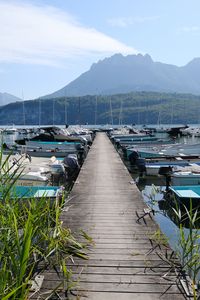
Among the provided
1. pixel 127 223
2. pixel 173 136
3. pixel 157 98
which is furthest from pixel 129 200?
pixel 157 98

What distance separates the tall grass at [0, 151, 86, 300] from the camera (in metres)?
3.45

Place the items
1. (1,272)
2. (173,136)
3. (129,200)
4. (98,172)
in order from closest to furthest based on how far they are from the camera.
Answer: (1,272) < (129,200) < (98,172) < (173,136)

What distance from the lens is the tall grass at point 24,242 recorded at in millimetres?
3453

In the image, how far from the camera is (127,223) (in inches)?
295

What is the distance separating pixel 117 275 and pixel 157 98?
156478mm

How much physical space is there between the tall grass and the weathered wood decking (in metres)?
0.25

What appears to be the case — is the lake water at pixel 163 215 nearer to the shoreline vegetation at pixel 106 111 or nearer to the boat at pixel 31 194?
the boat at pixel 31 194

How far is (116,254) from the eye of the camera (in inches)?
227

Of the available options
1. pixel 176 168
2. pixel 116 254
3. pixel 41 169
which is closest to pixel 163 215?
pixel 176 168

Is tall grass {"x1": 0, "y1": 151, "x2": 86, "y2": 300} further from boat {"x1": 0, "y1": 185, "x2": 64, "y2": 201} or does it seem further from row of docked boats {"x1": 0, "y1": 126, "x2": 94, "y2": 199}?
row of docked boats {"x1": 0, "y1": 126, "x2": 94, "y2": 199}

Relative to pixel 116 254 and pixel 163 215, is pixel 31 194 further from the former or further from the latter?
pixel 163 215

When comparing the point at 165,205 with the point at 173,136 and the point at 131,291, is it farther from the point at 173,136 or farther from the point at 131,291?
the point at 173,136

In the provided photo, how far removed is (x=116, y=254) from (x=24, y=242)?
9.13 feet

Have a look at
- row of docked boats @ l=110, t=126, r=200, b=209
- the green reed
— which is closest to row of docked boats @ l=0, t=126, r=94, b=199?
the green reed
